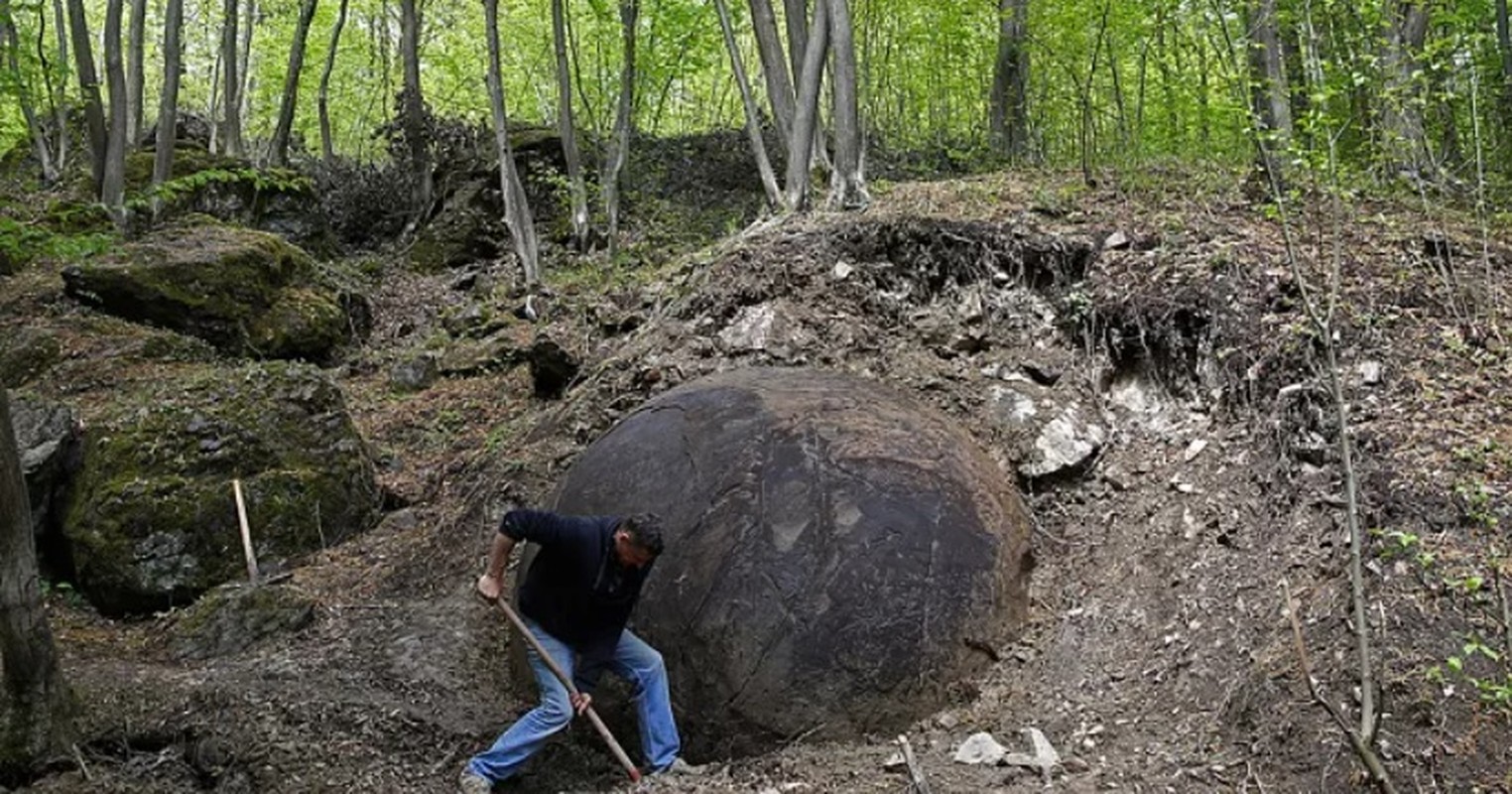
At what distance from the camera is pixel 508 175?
1122 centimetres

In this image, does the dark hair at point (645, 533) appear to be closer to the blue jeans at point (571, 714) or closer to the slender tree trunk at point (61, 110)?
the blue jeans at point (571, 714)

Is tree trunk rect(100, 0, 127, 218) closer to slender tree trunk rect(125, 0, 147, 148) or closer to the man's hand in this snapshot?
slender tree trunk rect(125, 0, 147, 148)

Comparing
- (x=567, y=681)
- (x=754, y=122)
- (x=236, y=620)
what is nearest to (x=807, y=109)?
(x=754, y=122)

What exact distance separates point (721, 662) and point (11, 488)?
2.92m

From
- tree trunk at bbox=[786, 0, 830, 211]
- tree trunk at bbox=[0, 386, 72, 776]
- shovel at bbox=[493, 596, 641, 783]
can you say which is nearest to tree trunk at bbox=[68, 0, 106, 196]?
tree trunk at bbox=[786, 0, 830, 211]

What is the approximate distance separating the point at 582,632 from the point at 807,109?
4938 mm

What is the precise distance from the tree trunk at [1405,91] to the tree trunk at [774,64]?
4385 mm

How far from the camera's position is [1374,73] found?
714 centimetres

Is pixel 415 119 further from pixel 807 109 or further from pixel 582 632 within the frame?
pixel 582 632

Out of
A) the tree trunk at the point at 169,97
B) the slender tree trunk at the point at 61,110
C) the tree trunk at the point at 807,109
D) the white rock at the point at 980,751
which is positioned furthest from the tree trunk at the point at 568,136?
the white rock at the point at 980,751

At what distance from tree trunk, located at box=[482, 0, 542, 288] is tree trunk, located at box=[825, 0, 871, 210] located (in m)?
4.27

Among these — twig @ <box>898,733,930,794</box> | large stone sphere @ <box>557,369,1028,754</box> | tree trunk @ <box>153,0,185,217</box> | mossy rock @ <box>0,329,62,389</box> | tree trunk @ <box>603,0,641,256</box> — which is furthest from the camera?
tree trunk @ <box>153,0,185,217</box>

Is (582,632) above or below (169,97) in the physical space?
below

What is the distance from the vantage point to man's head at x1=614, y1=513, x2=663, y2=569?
428cm
